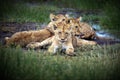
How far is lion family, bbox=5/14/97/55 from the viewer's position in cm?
672

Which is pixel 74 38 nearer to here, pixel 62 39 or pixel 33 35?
pixel 62 39

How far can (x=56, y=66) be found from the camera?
587 cm

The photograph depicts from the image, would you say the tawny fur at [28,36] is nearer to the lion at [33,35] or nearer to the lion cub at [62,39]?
the lion at [33,35]

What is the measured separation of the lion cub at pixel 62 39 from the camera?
21.9 ft

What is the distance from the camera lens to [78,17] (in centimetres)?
727

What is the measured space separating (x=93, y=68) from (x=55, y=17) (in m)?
1.30

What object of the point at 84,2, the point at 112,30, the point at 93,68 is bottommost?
the point at 93,68

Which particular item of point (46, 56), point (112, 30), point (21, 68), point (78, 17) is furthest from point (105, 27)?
point (21, 68)

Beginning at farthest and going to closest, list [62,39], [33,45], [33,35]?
1. [33,35]
2. [33,45]
3. [62,39]

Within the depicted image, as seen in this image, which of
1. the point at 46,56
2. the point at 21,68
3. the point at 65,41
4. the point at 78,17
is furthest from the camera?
the point at 78,17

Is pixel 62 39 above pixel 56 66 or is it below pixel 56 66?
above

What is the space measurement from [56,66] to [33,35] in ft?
4.48

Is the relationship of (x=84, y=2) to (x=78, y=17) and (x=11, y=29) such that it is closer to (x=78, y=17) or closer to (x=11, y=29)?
(x=78, y=17)

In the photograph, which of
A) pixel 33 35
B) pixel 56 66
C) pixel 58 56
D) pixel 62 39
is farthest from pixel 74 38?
pixel 56 66
